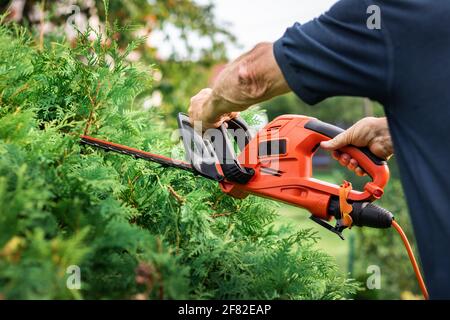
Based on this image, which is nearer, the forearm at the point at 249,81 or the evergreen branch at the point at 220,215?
the forearm at the point at 249,81

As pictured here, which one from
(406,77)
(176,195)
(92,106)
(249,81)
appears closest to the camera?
(406,77)

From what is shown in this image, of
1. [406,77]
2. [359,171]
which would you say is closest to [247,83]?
[406,77]

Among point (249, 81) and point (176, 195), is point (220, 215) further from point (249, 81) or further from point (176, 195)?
point (249, 81)

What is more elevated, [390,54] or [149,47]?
[149,47]

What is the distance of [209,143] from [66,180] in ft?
2.33

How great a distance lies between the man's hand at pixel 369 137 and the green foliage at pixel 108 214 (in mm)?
352

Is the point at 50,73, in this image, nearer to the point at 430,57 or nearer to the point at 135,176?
the point at 135,176

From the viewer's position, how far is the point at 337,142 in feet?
6.84

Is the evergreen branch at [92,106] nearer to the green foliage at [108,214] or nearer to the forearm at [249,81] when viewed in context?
the green foliage at [108,214]

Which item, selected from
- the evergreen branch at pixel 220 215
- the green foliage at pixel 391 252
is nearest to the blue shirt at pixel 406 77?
the evergreen branch at pixel 220 215

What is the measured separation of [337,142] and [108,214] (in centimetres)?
96

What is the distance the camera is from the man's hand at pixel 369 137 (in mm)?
2027

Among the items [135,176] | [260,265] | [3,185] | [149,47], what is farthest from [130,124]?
[149,47]

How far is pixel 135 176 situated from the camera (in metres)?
1.95
